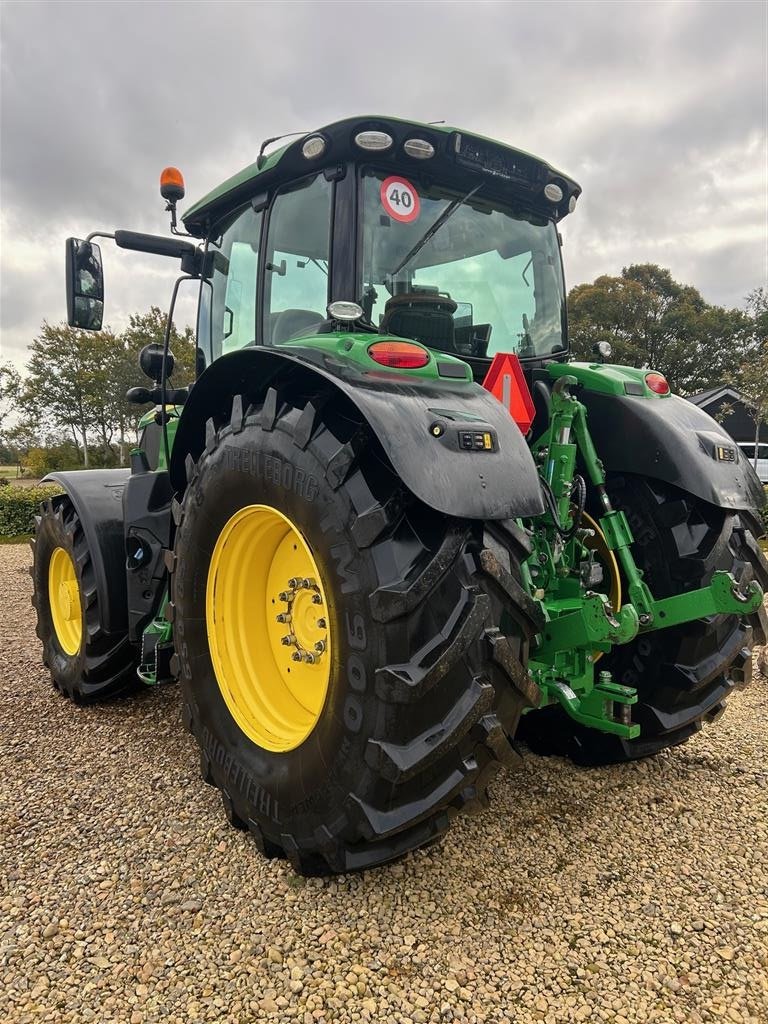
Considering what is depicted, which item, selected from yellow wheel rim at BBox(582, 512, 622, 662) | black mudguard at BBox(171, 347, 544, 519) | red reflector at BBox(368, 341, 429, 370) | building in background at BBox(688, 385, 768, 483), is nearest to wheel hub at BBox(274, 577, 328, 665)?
black mudguard at BBox(171, 347, 544, 519)

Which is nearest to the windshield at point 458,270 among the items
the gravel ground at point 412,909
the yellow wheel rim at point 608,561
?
the yellow wheel rim at point 608,561

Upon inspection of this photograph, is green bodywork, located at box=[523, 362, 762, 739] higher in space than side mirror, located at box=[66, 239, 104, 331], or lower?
lower

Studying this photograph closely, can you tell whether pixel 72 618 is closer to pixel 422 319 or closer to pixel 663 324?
pixel 422 319

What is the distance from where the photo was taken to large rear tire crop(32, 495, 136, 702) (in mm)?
3496

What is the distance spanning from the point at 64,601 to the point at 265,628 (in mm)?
2077

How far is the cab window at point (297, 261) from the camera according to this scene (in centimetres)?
252

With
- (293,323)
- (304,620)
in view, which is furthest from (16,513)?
(304,620)

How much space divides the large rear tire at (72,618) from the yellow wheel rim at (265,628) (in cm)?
134

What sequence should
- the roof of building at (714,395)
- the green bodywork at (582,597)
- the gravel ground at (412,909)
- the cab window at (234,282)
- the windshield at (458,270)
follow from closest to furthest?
1. the gravel ground at (412,909)
2. the green bodywork at (582,597)
3. the windshield at (458,270)
4. the cab window at (234,282)
5. the roof of building at (714,395)

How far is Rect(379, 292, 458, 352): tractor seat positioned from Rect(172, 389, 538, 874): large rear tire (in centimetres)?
66

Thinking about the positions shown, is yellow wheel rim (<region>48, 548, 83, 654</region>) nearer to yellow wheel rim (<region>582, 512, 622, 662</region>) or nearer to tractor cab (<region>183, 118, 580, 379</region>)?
tractor cab (<region>183, 118, 580, 379</region>)

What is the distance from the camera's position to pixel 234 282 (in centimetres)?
315

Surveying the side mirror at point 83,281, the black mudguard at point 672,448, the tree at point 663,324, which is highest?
the tree at point 663,324

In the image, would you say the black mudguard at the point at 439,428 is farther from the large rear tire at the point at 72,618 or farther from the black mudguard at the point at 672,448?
the large rear tire at the point at 72,618
